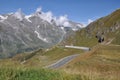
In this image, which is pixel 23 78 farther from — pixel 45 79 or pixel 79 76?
pixel 79 76

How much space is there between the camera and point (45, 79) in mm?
16344

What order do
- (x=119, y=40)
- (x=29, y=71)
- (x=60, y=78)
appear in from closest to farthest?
(x=60, y=78) < (x=29, y=71) < (x=119, y=40)

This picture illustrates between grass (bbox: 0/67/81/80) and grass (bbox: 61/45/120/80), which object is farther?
grass (bbox: 61/45/120/80)

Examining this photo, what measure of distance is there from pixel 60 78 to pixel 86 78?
136cm

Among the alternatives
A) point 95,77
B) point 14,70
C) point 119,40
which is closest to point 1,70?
point 14,70

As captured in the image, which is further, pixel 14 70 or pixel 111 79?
pixel 14 70

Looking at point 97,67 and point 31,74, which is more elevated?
point 31,74

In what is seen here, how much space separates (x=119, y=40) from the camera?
174 meters

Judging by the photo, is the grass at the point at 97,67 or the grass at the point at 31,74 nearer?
the grass at the point at 31,74

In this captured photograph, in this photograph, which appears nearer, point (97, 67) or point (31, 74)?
point (31, 74)

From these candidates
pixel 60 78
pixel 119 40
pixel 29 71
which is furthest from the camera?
pixel 119 40

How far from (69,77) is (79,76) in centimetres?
56

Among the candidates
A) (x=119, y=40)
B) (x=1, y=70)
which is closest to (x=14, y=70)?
(x=1, y=70)

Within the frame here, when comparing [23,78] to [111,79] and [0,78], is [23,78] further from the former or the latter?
[111,79]
